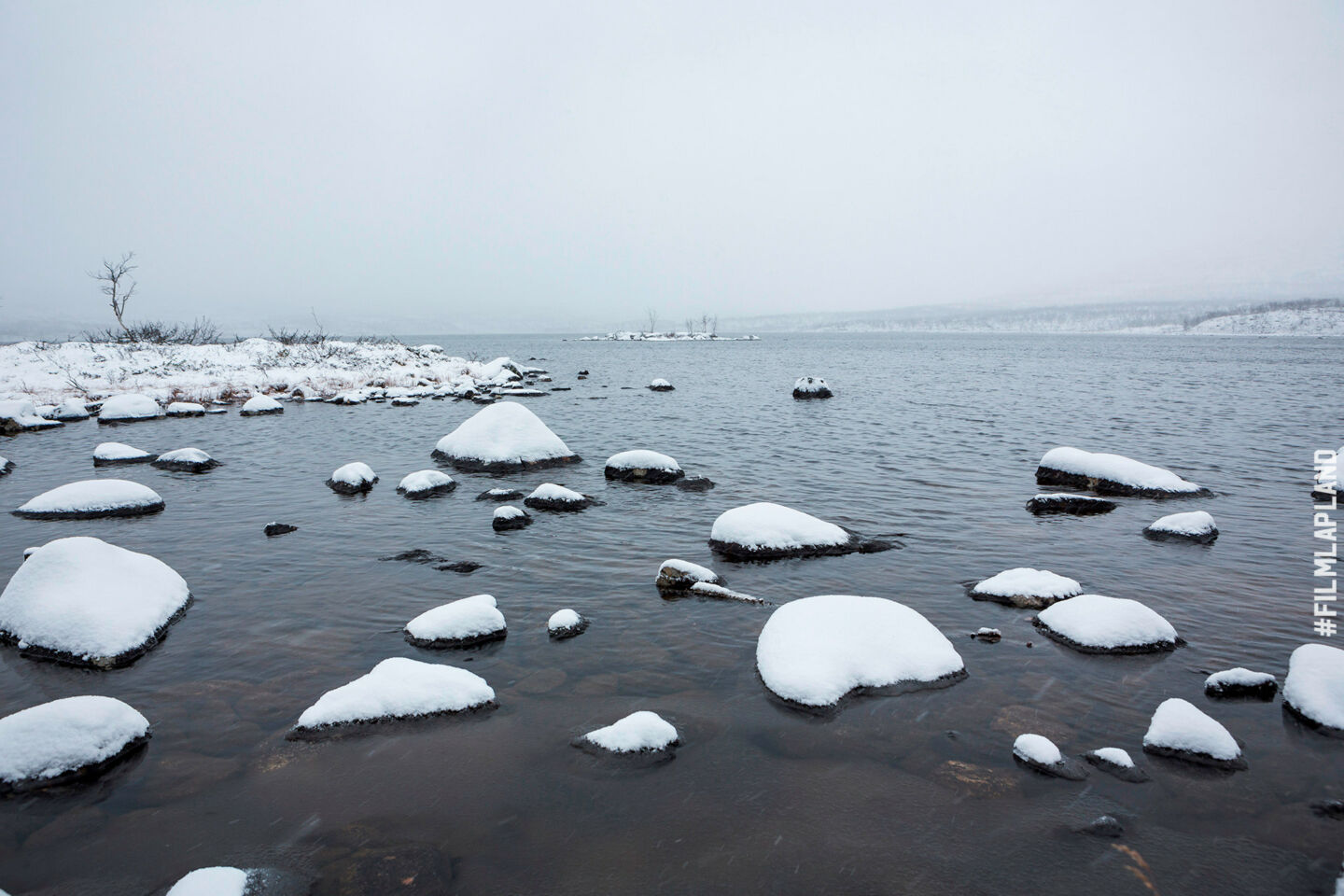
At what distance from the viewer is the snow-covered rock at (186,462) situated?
1845 centimetres

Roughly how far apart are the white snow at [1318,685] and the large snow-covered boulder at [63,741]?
1127cm

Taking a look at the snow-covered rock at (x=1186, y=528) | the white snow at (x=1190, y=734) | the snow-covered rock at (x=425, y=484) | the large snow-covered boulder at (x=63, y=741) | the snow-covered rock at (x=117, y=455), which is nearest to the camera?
the large snow-covered boulder at (x=63, y=741)

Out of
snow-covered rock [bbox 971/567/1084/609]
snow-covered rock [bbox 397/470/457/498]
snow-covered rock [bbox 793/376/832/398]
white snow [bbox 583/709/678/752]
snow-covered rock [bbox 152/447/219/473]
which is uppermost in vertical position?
snow-covered rock [bbox 793/376/832/398]

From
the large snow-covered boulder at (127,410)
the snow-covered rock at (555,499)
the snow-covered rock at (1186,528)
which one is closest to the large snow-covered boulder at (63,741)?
the snow-covered rock at (555,499)

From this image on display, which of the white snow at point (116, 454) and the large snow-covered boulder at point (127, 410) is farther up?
the large snow-covered boulder at point (127, 410)

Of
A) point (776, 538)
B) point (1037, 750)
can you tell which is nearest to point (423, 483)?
point (776, 538)

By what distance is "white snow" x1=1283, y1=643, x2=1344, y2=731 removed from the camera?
6.30 meters

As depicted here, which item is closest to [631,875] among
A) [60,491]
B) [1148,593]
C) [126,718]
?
[126,718]

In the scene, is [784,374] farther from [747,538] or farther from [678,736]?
[678,736]

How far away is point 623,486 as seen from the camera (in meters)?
16.5

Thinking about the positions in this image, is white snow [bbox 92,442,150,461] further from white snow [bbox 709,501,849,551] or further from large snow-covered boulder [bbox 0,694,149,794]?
white snow [bbox 709,501,849,551]

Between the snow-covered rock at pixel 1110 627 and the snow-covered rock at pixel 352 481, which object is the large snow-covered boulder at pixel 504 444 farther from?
the snow-covered rock at pixel 1110 627

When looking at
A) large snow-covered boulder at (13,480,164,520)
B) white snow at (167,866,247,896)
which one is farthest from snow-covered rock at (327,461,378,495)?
white snow at (167,866,247,896)

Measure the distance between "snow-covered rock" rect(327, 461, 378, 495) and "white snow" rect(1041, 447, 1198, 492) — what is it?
17.3 m
